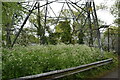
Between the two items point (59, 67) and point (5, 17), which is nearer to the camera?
point (59, 67)

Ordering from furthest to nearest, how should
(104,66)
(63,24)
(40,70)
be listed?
(63,24), (104,66), (40,70)

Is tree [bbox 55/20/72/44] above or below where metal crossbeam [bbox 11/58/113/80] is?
above

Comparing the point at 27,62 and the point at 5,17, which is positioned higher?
the point at 5,17

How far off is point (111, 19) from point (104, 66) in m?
16.3

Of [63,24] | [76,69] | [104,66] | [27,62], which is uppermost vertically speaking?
[63,24]

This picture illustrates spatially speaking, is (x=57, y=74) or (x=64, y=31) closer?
(x=57, y=74)

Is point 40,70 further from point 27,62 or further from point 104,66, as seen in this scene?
point 104,66

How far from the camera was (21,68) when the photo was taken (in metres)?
5.67

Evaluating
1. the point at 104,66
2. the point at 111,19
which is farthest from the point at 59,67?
the point at 111,19

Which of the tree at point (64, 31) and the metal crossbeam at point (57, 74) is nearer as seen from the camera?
the metal crossbeam at point (57, 74)

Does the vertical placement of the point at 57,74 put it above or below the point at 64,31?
below

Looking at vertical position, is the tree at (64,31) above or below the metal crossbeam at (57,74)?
above

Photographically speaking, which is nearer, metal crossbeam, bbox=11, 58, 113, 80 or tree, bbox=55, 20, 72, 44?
metal crossbeam, bbox=11, 58, 113, 80

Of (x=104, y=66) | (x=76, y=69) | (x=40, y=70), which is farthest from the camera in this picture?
(x=104, y=66)
